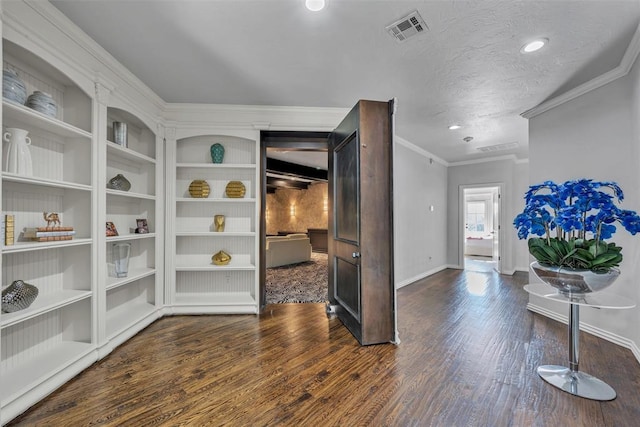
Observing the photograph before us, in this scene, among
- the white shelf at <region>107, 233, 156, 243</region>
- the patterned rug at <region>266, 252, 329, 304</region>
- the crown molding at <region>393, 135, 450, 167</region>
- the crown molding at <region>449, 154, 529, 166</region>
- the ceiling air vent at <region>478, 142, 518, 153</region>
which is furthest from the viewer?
the crown molding at <region>449, 154, 529, 166</region>

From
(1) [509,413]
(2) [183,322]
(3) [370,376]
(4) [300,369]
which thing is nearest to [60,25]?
(2) [183,322]

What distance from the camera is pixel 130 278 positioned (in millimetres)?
2795

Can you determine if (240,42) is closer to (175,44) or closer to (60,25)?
(175,44)

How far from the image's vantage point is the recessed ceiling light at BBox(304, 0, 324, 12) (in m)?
1.80

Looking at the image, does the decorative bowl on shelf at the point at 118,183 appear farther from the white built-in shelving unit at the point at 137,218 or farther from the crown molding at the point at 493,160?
the crown molding at the point at 493,160

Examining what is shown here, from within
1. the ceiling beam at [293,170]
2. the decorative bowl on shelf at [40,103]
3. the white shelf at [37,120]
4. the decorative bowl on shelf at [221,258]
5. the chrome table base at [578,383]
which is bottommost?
the chrome table base at [578,383]

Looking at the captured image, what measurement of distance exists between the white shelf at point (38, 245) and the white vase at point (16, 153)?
469 millimetres

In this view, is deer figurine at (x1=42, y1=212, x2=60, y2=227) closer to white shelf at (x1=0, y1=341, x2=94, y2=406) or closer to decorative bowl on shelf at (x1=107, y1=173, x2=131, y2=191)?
decorative bowl on shelf at (x1=107, y1=173, x2=131, y2=191)

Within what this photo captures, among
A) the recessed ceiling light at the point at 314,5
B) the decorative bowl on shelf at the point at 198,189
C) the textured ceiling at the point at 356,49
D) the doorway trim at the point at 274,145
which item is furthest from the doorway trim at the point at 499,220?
the recessed ceiling light at the point at 314,5

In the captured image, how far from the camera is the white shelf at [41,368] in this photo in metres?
1.73

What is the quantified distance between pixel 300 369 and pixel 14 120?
2729 mm

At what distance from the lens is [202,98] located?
10.8 ft

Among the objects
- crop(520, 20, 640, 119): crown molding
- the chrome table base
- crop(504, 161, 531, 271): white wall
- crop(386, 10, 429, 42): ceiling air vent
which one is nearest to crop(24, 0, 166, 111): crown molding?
crop(386, 10, 429, 42): ceiling air vent

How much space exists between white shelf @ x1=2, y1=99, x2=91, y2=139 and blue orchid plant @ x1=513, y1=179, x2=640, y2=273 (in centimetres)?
340
